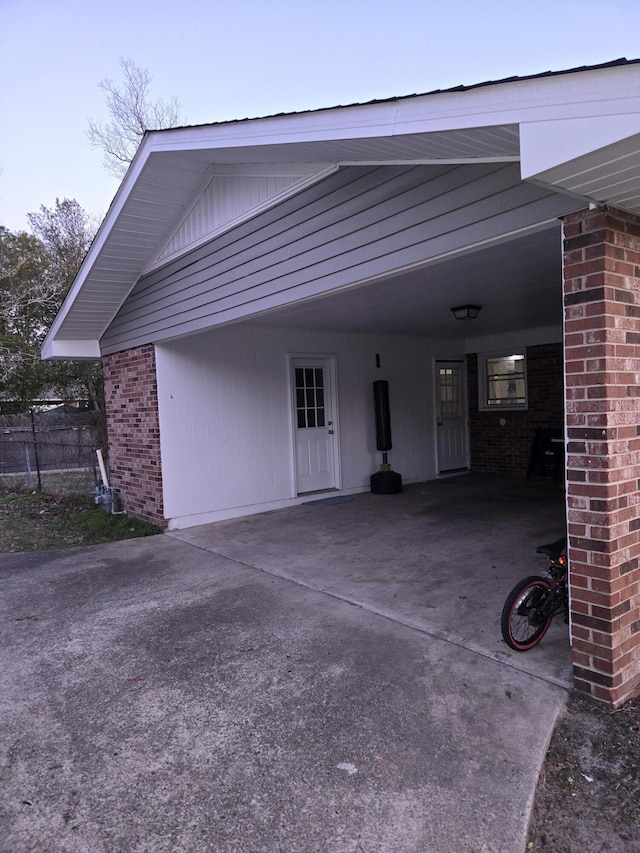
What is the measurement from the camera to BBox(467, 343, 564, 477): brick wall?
8914 mm

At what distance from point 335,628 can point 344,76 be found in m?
15.5

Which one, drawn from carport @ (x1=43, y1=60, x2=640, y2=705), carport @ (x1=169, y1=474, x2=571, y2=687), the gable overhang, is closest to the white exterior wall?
carport @ (x1=43, y1=60, x2=640, y2=705)

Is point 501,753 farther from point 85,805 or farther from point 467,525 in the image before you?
point 467,525

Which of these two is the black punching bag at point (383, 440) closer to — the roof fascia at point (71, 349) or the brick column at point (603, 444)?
the roof fascia at point (71, 349)

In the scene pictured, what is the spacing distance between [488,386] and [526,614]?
7.32m

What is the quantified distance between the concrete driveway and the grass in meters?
1.58

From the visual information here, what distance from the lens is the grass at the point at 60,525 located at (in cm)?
675

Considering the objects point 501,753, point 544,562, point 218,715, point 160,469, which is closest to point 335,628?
point 218,715

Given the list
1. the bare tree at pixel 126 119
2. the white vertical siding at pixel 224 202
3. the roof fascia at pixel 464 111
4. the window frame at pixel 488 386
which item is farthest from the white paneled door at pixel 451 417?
the bare tree at pixel 126 119

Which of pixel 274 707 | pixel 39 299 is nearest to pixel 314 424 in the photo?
pixel 274 707

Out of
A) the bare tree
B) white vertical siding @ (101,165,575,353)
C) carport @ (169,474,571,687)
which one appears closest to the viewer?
white vertical siding @ (101,165,575,353)

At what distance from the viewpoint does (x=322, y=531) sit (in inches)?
250

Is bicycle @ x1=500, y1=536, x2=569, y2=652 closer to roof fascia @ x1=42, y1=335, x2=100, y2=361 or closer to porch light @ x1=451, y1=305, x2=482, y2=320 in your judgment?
porch light @ x1=451, y1=305, x2=482, y2=320

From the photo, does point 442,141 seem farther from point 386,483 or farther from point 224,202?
point 386,483
